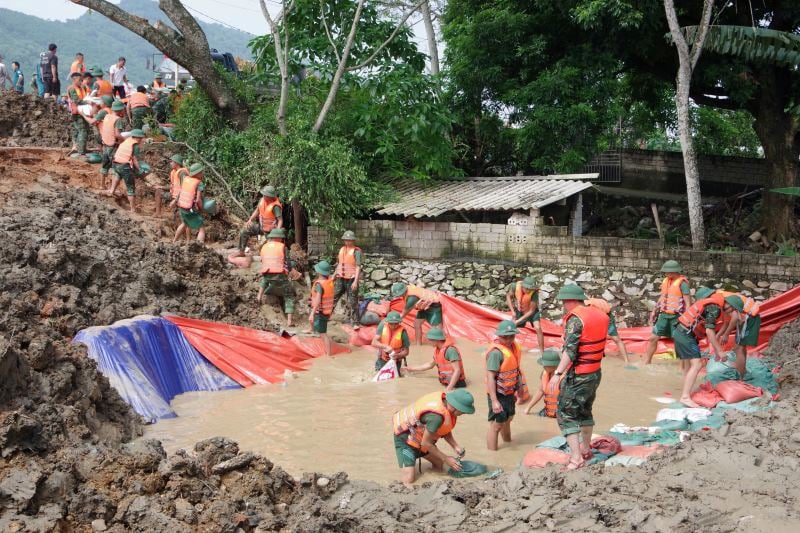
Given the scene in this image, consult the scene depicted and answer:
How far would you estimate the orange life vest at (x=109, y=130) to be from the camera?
14688 mm

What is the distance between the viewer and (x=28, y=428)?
6215 mm

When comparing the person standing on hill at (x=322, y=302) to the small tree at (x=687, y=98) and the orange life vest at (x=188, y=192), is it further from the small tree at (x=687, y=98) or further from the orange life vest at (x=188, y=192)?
the small tree at (x=687, y=98)

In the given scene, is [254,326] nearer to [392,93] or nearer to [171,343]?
[171,343]

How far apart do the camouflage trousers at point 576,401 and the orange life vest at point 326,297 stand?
5.38 metres

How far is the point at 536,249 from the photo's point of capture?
14508mm

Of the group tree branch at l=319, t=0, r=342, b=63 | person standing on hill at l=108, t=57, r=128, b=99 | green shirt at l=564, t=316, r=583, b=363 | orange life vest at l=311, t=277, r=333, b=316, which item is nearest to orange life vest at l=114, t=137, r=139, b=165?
orange life vest at l=311, t=277, r=333, b=316

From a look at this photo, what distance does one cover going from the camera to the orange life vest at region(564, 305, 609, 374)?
7.33 metres

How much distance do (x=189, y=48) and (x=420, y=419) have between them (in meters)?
12.4

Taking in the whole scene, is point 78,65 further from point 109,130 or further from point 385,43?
point 385,43

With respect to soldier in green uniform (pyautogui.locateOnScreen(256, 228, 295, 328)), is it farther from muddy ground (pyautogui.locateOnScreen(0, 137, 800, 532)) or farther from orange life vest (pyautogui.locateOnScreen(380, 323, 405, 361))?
muddy ground (pyautogui.locateOnScreen(0, 137, 800, 532))

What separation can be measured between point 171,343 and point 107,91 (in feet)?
27.1

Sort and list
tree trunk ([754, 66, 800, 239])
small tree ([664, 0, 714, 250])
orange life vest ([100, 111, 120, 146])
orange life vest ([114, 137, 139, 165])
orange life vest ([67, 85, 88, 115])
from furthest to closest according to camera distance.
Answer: tree trunk ([754, 66, 800, 239]) < orange life vest ([67, 85, 88, 115]) < orange life vest ([100, 111, 120, 146]) < small tree ([664, 0, 714, 250]) < orange life vest ([114, 137, 139, 165])

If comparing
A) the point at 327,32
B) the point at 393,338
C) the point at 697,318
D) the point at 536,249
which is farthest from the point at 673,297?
the point at 327,32

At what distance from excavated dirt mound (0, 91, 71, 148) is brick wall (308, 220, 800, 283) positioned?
5956 millimetres
